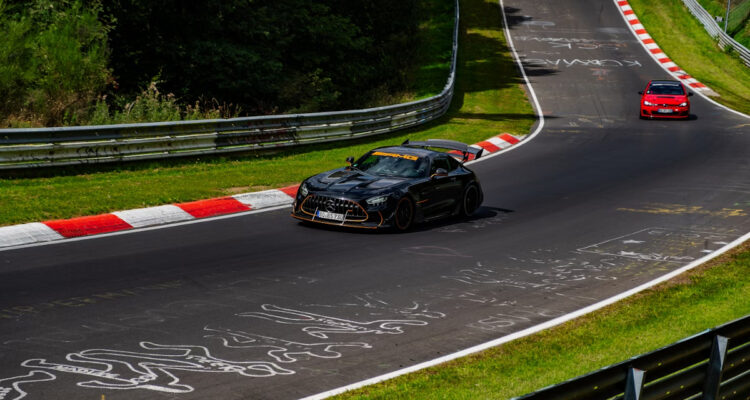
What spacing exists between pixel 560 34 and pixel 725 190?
37776mm

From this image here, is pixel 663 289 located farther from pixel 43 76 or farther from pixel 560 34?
pixel 560 34

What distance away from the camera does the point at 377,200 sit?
541 inches

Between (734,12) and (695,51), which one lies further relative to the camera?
Result: (734,12)

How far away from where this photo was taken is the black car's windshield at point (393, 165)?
14953mm

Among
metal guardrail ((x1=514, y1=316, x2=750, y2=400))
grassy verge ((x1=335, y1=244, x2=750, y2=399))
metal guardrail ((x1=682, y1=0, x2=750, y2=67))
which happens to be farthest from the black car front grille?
metal guardrail ((x1=682, y1=0, x2=750, y2=67))

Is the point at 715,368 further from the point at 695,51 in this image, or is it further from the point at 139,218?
the point at 695,51

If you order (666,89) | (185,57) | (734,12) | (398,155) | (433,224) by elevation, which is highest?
(734,12)

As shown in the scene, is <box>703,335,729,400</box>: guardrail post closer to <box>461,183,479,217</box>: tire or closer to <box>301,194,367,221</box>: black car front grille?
<box>301,194,367,221</box>: black car front grille

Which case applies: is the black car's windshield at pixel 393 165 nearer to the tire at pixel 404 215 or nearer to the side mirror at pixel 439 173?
the side mirror at pixel 439 173

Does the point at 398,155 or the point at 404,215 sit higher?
the point at 398,155

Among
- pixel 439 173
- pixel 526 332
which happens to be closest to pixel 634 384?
pixel 526 332

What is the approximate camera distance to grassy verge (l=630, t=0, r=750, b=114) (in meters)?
41.2

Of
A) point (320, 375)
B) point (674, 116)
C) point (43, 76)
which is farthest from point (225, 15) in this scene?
point (320, 375)

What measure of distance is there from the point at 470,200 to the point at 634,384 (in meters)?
11.1
